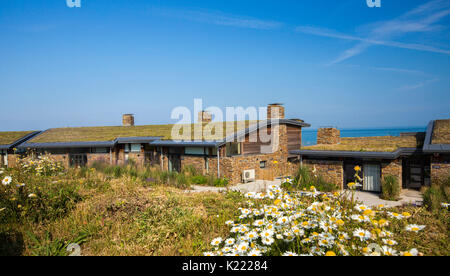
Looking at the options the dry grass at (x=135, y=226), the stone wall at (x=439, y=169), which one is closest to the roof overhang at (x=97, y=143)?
the dry grass at (x=135, y=226)

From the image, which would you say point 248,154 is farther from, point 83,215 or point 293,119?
point 83,215

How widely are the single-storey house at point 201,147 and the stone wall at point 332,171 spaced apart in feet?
9.96

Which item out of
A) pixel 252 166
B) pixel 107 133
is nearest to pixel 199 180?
pixel 252 166

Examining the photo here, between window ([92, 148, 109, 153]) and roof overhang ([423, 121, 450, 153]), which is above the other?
roof overhang ([423, 121, 450, 153])

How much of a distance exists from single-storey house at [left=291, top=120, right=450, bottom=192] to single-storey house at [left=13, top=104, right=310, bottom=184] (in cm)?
309

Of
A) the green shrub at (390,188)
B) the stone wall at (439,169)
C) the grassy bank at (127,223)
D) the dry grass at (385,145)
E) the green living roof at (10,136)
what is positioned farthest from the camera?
the green living roof at (10,136)

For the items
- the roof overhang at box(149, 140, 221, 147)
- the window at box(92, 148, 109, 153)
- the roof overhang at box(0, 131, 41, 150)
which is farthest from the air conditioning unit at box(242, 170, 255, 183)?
the roof overhang at box(0, 131, 41, 150)

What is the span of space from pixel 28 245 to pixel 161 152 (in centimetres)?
1525

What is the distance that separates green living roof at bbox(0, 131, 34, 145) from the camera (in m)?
22.5

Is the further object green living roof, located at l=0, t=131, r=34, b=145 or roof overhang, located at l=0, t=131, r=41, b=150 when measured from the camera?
green living roof, located at l=0, t=131, r=34, b=145

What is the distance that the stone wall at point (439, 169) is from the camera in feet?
41.3

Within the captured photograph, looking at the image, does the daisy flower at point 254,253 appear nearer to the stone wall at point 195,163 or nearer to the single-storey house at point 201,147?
the single-storey house at point 201,147

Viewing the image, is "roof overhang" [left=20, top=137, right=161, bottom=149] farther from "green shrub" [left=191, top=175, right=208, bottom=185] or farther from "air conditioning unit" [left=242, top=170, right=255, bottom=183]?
"air conditioning unit" [left=242, top=170, right=255, bottom=183]

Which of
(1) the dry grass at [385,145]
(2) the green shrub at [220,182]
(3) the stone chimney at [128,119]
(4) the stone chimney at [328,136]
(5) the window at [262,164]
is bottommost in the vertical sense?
(2) the green shrub at [220,182]
